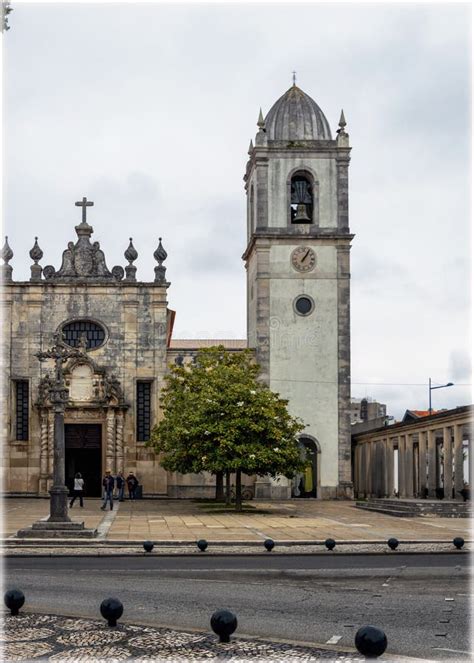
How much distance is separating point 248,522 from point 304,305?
21.3 metres

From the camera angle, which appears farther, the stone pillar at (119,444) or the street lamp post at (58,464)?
the stone pillar at (119,444)

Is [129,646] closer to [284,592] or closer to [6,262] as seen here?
[284,592]

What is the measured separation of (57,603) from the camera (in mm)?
15008

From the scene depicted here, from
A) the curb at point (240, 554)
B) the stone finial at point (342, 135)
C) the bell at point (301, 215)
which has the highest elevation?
the stone finial at point (342, 135)

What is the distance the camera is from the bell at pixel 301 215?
54.0m

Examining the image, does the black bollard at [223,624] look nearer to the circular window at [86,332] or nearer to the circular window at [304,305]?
the circular window at [304,305]

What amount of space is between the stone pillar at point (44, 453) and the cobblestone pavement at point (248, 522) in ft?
11.3

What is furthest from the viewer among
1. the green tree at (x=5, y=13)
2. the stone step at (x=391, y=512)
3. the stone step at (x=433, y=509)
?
the stone step at (x=391, y=512)

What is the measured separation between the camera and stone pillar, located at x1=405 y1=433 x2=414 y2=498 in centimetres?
5453

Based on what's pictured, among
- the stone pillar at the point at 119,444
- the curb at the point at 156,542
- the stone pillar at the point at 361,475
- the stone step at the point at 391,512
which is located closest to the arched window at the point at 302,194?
the stone pillar at the point at 119,444

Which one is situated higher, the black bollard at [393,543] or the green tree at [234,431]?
the green tree at [234,431]

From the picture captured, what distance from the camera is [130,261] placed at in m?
55.5

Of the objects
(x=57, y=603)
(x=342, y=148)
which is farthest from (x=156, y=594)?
(x=342, y=148)

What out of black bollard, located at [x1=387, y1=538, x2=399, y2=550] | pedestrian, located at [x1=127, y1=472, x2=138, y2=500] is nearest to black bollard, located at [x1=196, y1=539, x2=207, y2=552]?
black bollard, located at [x1=387, y1=538, x2=399, y2=550]
